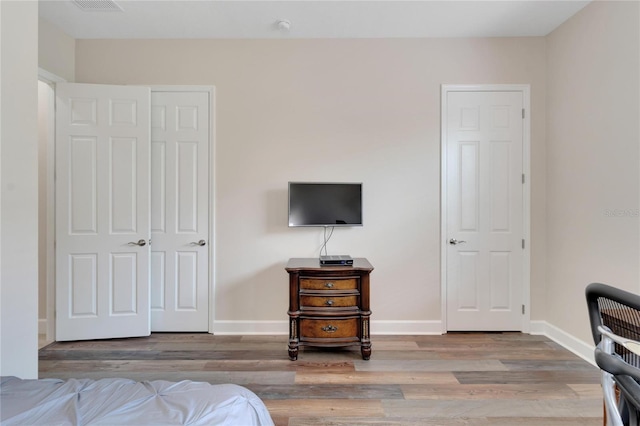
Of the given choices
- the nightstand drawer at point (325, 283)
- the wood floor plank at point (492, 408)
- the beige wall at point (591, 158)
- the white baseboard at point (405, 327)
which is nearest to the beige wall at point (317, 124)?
the white baseboard at point (405, 327)

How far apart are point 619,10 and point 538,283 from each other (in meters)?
2.39

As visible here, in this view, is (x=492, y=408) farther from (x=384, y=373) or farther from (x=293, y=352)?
(x=293, y=352)

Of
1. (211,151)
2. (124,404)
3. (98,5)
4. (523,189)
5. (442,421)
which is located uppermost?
(98,5)

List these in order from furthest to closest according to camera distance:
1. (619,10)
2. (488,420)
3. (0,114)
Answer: (619,10), (488,420), (0,114)

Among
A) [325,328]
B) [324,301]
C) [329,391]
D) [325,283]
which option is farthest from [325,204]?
[329,391]

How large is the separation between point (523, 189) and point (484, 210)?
0.43 m

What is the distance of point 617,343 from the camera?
0.90m

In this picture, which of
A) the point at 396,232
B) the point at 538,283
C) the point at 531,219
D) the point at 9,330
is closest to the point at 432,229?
the point at 396,232

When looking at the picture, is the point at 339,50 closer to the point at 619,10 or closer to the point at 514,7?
the point at 514,7

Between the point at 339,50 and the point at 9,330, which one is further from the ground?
the point at 339,50

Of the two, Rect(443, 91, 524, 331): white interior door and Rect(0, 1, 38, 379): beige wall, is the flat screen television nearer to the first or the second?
Rect(443, 91, 524, 331): white interior door

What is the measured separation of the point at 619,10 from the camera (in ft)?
7.98

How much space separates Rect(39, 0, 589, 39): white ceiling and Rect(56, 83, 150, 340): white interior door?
0.58m

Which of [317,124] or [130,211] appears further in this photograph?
[317,124]
